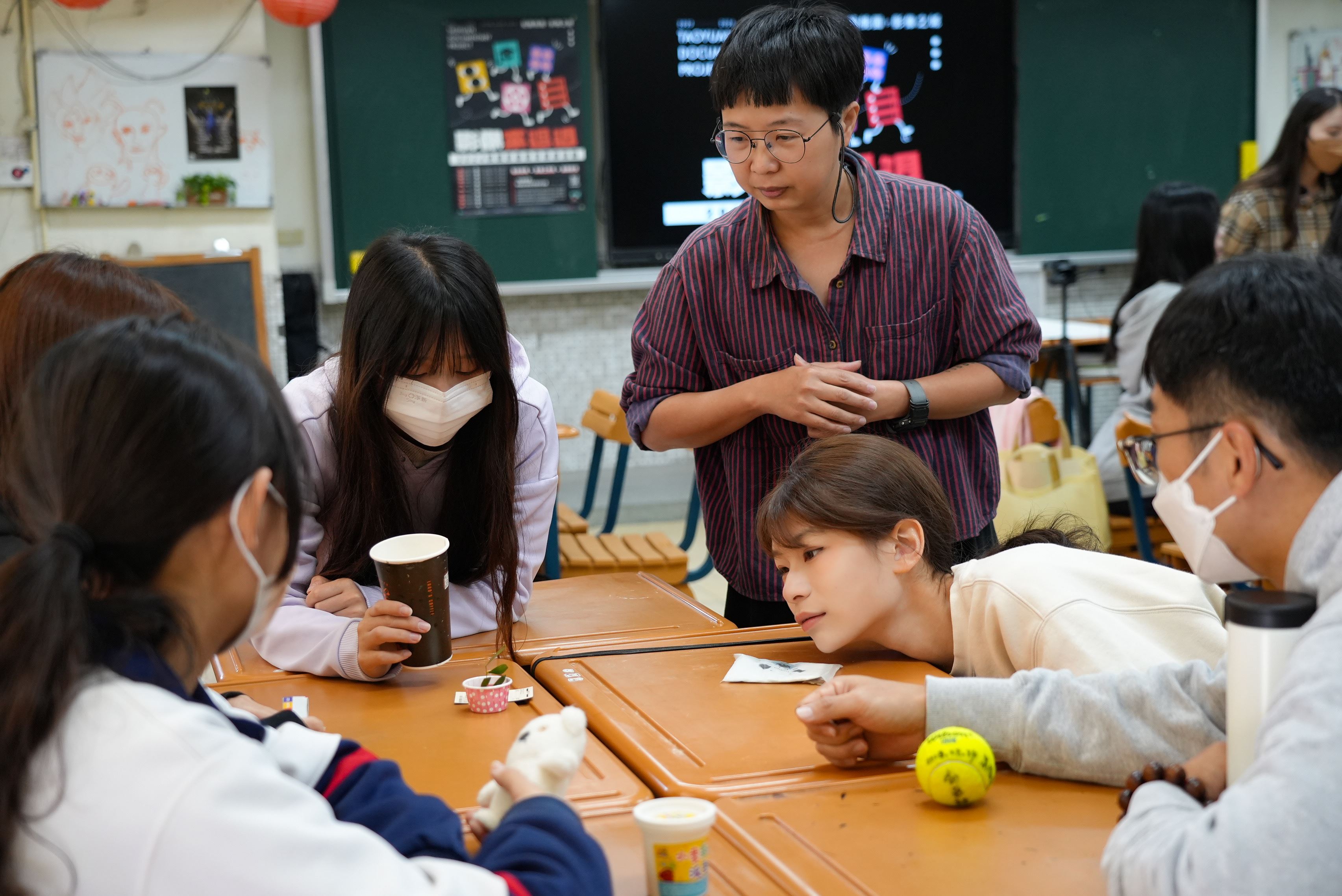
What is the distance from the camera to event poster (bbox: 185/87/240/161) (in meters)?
5.00

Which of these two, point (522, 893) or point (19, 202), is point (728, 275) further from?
point (19, 202)

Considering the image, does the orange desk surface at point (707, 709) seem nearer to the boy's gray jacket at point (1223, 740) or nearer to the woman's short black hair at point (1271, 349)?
the boy's gray jacket at point (1223, 740)

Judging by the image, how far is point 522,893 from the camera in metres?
0.91

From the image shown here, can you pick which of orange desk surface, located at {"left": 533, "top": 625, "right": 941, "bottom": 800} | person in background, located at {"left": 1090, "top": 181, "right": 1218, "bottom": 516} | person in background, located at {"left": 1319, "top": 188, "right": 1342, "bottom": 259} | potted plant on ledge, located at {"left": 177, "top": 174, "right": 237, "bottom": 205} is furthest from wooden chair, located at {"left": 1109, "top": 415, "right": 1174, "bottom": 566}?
potted plant on ledge, located at {"left": 177, "top": 174, "right": 237, "bottom": 205}

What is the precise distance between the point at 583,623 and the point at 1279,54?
5.68 metres

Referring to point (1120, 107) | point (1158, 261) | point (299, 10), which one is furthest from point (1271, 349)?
point (1120, 107)

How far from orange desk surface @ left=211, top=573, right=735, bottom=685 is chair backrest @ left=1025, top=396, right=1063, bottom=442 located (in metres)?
1.67

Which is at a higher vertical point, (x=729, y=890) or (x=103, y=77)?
(x=103, y=77)

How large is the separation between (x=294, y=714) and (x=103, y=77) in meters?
4.43

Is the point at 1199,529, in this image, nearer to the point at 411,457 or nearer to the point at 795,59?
the point at 795,59

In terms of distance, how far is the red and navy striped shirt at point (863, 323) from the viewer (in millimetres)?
2021

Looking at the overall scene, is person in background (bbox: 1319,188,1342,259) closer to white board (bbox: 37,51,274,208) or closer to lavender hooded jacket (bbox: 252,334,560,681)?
lavender hooded jacket (bbox: 252,334,560,681)

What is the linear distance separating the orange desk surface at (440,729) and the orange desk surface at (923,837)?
0.16 m

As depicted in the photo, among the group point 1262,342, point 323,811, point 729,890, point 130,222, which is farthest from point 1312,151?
point 130,222
